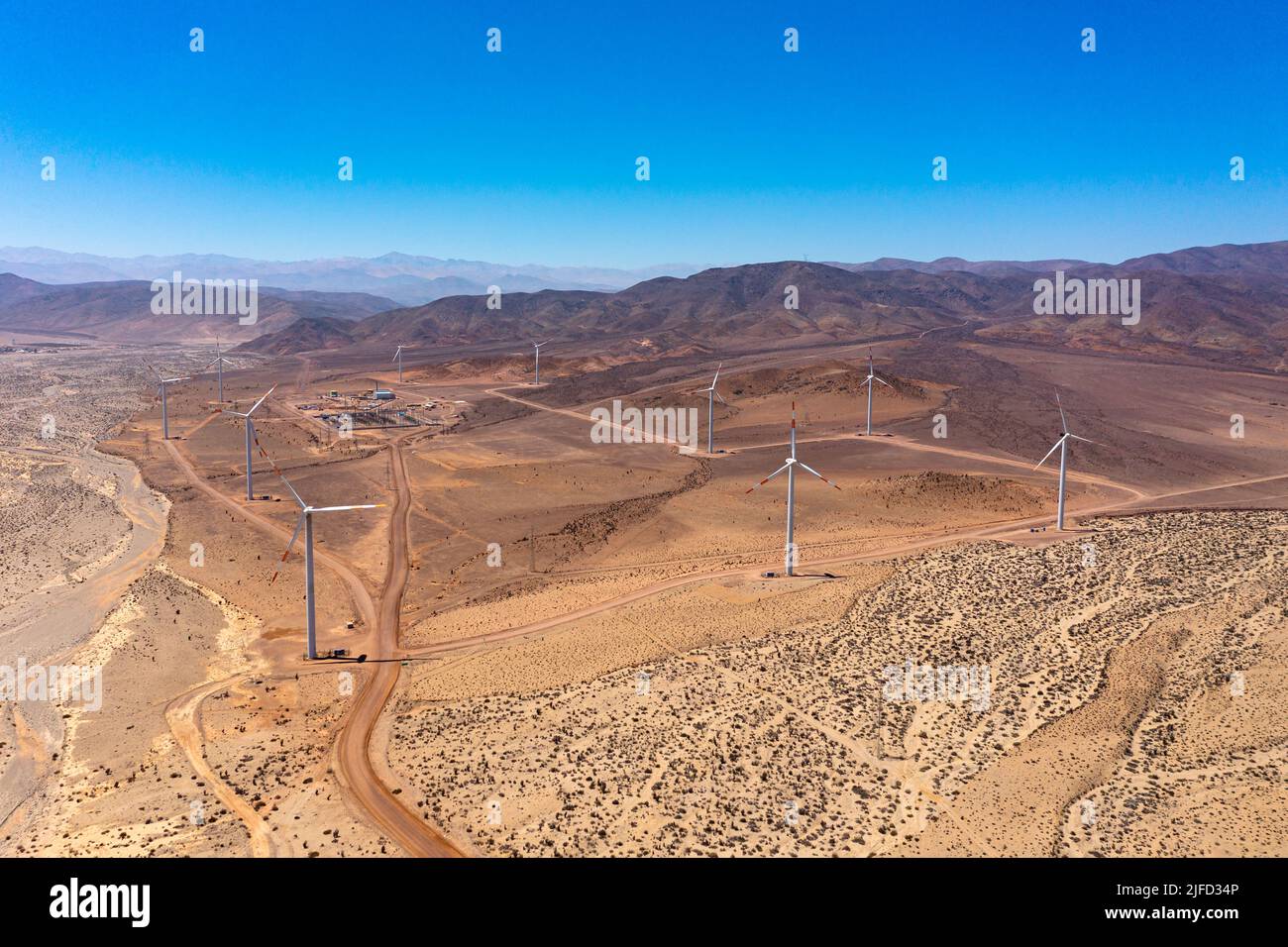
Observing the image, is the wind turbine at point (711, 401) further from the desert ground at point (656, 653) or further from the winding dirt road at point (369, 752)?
the winding dirt road at point (369, 752)

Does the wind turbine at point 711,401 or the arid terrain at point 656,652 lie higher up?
the wind turbine at point 711,401

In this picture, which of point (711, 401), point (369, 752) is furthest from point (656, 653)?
point (711, 401)

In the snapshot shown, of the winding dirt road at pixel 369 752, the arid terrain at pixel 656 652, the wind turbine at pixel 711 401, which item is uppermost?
the wind turbine at pixel 711 401

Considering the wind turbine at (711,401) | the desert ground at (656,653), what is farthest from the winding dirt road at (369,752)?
the wind turbine at (711,401)

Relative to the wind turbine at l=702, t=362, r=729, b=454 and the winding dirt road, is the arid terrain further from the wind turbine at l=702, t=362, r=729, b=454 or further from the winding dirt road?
the wind turbine at l=702, t=362, r=729, b=454

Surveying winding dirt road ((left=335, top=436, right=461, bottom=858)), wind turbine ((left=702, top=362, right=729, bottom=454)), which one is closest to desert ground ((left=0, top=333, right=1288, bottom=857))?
winding dirt road ((left=335, top=436, right=461, bottom=858))

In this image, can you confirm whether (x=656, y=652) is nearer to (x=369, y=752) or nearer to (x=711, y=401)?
(x=369, y=752)
